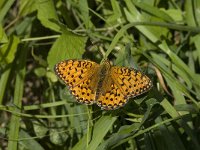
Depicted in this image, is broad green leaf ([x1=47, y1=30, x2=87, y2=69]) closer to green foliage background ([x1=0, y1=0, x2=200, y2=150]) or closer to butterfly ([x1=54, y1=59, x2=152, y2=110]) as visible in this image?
green foliage background ([x1=0, y1=0, x2=200, y2=150])

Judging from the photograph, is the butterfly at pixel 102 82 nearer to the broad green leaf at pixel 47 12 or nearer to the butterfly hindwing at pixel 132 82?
the butterfly hindwing at pixel 132 82

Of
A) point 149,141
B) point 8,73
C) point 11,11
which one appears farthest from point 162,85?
point 11,11

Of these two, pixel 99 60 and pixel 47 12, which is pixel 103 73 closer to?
pixel 99 60

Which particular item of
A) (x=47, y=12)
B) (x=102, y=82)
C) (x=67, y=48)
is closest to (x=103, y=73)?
(x=102, y=82)

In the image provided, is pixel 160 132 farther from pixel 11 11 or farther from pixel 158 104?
pixel 11 11

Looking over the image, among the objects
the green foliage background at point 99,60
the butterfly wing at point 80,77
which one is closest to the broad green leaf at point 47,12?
the green foliage background at point 99,60
